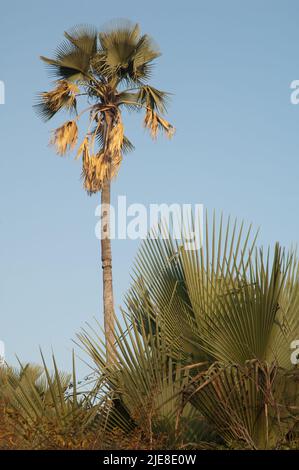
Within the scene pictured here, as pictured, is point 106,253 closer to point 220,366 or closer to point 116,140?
point 116,140

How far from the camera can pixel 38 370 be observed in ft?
63.2

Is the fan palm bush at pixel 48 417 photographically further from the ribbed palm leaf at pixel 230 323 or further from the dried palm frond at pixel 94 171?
the dried palm frond at pixel 94 171

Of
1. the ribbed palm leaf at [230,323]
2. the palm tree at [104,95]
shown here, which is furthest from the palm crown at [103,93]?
the ribbed palm leaf at [230,323]

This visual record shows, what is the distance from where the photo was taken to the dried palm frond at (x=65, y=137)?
66.2 feet

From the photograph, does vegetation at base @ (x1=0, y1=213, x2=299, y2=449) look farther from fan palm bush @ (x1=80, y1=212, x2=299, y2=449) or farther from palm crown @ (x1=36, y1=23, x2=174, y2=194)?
palm crown @ (x1=36, y1=23, x2=174, y2=194)

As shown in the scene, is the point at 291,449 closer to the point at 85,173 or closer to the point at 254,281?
the point at 254,281

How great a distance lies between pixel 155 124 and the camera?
2028 cm

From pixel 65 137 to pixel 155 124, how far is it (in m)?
2.41

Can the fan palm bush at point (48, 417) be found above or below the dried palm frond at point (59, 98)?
below

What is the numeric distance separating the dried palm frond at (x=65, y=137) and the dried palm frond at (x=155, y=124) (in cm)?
192

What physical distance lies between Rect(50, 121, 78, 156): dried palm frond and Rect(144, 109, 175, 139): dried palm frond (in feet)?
6.31

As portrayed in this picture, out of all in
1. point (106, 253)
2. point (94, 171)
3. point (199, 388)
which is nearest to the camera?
point (199, 388)

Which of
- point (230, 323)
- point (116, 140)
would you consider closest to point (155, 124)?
point (116, 140)
